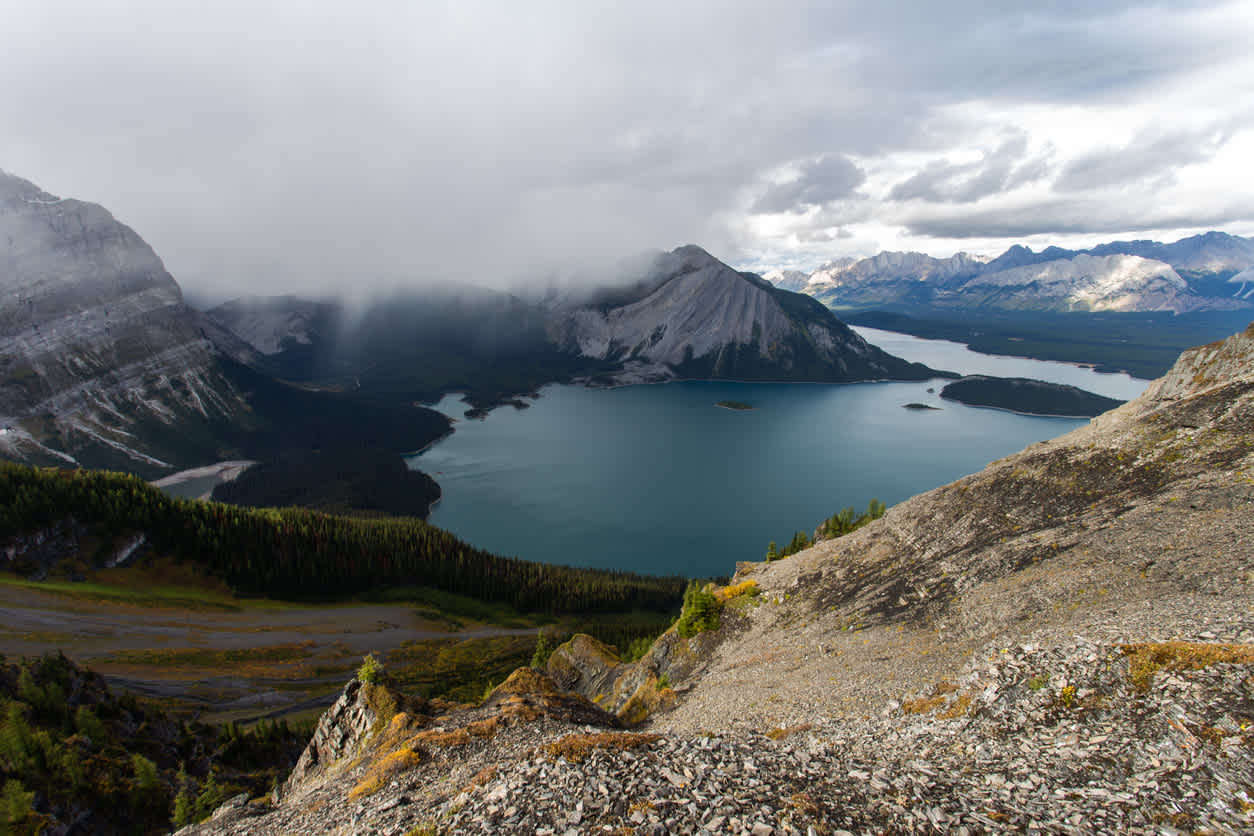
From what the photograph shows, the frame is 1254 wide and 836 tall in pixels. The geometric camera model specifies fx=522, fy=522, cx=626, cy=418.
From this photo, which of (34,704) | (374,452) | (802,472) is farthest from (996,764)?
(374,452)

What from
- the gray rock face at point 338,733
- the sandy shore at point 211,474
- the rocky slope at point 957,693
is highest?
the rocky slope at point 957,693

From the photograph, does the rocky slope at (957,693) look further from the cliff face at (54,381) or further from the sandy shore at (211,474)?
the cliff face at (54,381)

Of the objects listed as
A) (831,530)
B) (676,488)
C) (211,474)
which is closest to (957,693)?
(831,530)

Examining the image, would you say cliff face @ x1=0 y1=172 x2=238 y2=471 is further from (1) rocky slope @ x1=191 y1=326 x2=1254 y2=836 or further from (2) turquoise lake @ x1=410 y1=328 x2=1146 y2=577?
(1) rocky slope @ x1=191 y1=326 x2=1254 y2=836

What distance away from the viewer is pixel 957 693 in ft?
52.9

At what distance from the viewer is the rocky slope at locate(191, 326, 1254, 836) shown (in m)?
10.5

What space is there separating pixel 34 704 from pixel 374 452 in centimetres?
15255

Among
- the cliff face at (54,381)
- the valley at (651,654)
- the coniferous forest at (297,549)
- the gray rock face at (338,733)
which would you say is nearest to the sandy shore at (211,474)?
the cliff face at (54,381)

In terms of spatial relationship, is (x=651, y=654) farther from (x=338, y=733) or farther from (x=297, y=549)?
(x=297, y=549)

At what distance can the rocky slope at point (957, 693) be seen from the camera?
34.6 feet

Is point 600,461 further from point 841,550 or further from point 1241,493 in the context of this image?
point 1241,493

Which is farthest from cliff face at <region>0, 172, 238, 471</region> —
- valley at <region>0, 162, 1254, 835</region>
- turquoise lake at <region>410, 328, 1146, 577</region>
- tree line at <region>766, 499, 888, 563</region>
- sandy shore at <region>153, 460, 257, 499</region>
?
tree line at <region>766, 499, 888, 563</region>

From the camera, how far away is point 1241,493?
21.4m

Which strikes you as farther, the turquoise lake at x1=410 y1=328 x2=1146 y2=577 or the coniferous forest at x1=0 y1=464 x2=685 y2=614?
the turquoise lake at x1=410 y1=328 x2=1146 y2=577
